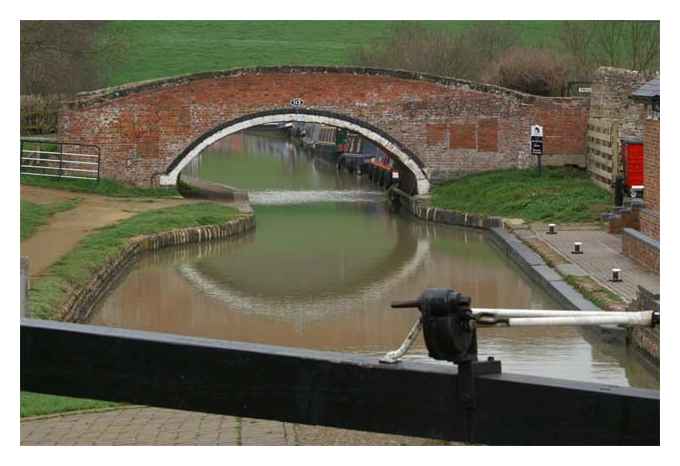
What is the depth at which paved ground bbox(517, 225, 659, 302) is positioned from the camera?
47.6ft

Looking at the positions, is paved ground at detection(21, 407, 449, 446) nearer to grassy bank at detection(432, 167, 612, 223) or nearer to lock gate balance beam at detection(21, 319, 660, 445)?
lock gate balance beam at detection(21, 319, 660, 445)

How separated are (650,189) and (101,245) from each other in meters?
7.08

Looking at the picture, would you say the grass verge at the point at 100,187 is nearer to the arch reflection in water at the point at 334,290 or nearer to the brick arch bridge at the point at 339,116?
the brick arch bridge at the point at 339,116

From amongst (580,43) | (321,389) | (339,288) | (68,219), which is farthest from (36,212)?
(321,389)

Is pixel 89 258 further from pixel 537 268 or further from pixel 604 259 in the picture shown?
pixel 604 259

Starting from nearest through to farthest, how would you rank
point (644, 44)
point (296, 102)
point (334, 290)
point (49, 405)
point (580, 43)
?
point (49, 405) < point (334, 290) < point (296, 102) < point (644, 44) < point (580, 43)

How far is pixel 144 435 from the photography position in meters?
7.52

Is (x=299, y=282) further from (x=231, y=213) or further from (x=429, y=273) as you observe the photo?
(x=231, y=213)

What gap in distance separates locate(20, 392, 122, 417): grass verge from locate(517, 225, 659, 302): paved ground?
6390 mm

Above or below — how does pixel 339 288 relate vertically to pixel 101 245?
below

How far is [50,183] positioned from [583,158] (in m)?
10.4

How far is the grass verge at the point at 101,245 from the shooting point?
42.9ft

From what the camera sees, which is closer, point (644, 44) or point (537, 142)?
point (537, 142)

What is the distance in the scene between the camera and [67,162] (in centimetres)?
2603
